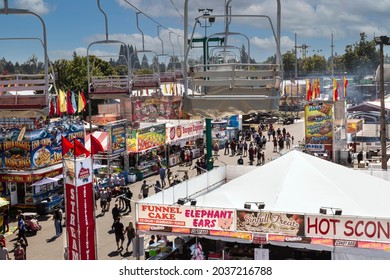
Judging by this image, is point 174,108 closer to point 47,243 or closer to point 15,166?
point 15,166

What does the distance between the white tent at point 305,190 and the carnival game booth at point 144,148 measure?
12085 millimetres

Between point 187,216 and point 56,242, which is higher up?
point 187,216

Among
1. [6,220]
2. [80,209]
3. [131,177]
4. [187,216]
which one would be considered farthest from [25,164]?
[187,216]

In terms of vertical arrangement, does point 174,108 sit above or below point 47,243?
above

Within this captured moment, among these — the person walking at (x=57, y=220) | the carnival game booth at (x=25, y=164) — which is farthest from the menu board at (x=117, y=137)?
the person walking at (x=57, y=220)

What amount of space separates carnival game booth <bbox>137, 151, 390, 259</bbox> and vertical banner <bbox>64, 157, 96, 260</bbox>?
1.30m

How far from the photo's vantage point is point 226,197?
12.5 metres

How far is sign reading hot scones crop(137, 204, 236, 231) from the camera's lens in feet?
36.6

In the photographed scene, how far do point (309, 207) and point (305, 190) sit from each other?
58 cm

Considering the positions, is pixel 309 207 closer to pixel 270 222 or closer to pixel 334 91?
pixel 270 222

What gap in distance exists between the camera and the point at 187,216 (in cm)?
1133

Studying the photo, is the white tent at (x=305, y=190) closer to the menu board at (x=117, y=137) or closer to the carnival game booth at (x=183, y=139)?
the menu board at (x=117, y=137)
